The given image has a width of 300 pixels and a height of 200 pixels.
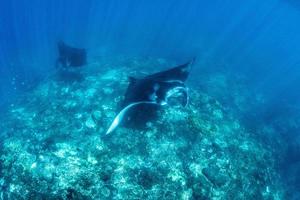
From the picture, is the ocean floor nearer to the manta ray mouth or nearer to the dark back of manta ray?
the dark back of manta ray

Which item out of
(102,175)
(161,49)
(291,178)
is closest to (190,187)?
(102,175)

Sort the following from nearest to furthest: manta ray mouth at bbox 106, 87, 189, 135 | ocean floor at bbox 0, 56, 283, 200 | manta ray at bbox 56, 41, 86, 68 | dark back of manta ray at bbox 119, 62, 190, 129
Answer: ocean floor at bbox 0, 56, 283, 200 < manta ray mouth at bbox 106, 87, 189, 135 < dark back of manta ray at bbox 119, 62, 190, 129 < manta ray at bbox 56, 41, 86, 68

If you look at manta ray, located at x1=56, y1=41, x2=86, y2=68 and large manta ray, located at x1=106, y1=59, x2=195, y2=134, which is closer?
large manta ray, located at x1=106, y1=59, x2=195, y2=134

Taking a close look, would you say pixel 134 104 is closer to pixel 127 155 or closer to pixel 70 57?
pixel 127 155

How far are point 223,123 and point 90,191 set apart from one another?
15.2 ft

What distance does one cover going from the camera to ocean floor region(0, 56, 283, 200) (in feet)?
15.6

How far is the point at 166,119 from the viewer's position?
262 inches

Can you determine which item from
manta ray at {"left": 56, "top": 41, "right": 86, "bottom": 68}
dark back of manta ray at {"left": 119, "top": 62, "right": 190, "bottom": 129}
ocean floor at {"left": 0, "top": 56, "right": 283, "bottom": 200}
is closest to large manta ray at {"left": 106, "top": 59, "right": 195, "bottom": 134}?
dark back of manta ray at {"left": 119, "top": 62, "right": 190, "bottom": 129}

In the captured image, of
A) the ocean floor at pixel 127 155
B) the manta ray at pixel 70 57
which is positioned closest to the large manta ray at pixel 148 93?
the ocean floor at pixel 127 155

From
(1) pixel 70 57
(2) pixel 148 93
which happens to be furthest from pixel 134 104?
(1) pixel 70 57

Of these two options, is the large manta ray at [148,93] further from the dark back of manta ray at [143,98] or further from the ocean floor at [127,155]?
the ocean floor at [127,155]

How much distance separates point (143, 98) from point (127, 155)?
1338 millimetres

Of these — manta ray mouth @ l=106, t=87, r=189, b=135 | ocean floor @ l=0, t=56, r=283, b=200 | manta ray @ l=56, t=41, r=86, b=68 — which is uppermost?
manta ray mouth @ l=106, t=87, r=189, b=135

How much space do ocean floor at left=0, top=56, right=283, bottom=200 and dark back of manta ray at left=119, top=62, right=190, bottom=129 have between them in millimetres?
169
